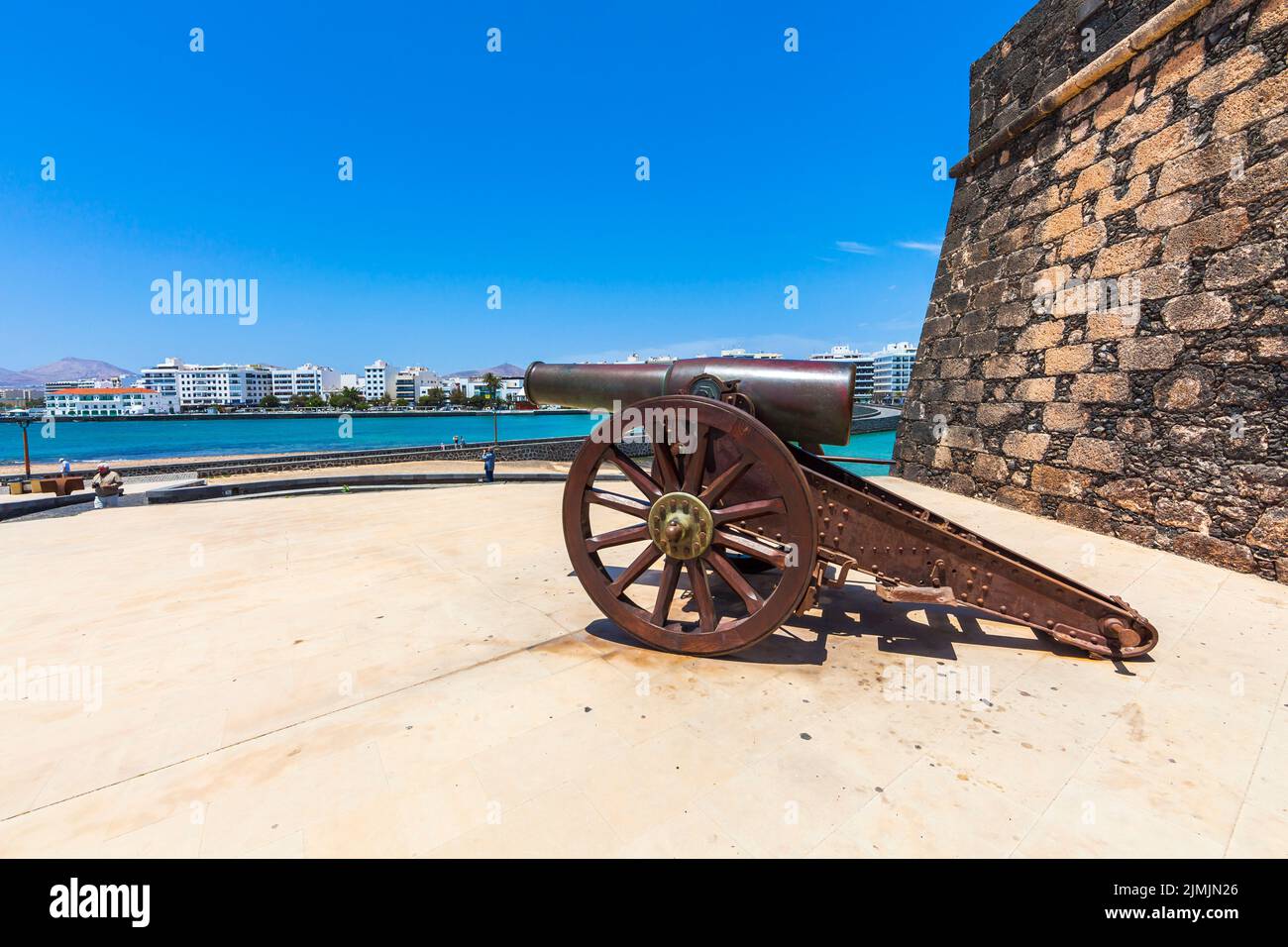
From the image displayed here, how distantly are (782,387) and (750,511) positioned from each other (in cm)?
93

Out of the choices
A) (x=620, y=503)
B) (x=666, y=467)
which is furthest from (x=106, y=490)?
(x=666, y=467)

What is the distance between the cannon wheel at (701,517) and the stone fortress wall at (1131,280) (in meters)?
4.37

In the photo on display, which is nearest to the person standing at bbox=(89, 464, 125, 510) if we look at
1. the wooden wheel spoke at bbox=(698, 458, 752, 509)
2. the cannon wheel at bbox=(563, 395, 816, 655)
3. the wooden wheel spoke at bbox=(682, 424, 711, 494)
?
the cannon wheel at bbox=(563, 395, 816, 655)

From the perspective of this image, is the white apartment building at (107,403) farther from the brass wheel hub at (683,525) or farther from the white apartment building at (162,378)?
the brass wheel hub at (683,525)

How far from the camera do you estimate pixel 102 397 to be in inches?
5320

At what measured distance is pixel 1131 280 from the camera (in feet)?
17.9

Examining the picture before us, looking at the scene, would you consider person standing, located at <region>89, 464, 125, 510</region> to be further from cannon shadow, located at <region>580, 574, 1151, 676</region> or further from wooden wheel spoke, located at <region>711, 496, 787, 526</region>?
wooden wheel spoke, located at <region>711, 496, 787, 526</region>

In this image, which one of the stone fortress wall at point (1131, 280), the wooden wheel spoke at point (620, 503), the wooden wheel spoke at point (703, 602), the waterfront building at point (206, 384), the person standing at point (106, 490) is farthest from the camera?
the waterfront building at point (206, 384)

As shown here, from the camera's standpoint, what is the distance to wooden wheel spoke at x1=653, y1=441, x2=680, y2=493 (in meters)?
3.28

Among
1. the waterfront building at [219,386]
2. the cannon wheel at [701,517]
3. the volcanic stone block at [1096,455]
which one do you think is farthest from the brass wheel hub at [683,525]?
the waterfront building at [219,386]

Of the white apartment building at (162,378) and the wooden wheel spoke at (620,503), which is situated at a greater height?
the white apartment building at (162,378)

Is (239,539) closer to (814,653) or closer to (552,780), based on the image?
(552,780)

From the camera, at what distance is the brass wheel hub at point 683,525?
10.5 ft
